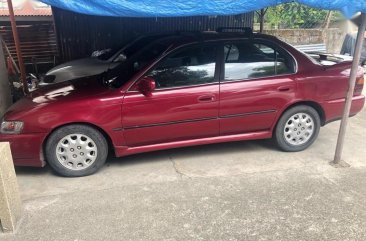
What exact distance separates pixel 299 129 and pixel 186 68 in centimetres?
171

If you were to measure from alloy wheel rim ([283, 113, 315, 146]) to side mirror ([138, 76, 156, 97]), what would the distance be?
1840 mm

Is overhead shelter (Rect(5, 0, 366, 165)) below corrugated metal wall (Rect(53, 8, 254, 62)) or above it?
above

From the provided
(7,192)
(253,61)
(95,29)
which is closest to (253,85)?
(253,61)

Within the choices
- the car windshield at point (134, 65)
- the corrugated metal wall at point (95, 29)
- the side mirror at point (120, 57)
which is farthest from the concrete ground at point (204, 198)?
the corrugated metal wall at point (95, 29)

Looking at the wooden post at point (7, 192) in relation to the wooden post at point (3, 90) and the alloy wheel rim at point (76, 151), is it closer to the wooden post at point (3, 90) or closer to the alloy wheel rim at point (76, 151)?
the alloy wheel rim at point (76, 151)

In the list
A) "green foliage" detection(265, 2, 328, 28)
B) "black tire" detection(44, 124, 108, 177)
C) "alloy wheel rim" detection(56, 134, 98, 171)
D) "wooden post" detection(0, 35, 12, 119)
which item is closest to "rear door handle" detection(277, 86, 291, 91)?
"black tire" detection(44, 124, 108, 177)

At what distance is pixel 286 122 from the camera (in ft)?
15.6

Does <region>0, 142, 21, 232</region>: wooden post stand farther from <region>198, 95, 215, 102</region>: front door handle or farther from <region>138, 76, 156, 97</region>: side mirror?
<region>198, 95, 215, 102</region>: front door handle

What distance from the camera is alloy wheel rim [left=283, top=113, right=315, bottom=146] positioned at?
15.7 feet

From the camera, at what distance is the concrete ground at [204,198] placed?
3.21 m

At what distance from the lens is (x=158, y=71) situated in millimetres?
4281

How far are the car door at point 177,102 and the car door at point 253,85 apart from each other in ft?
0.51

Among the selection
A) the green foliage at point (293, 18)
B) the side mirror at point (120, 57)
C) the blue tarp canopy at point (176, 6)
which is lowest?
the side mirror at point (120, 57)

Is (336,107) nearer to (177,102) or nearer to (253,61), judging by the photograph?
(253,61)
